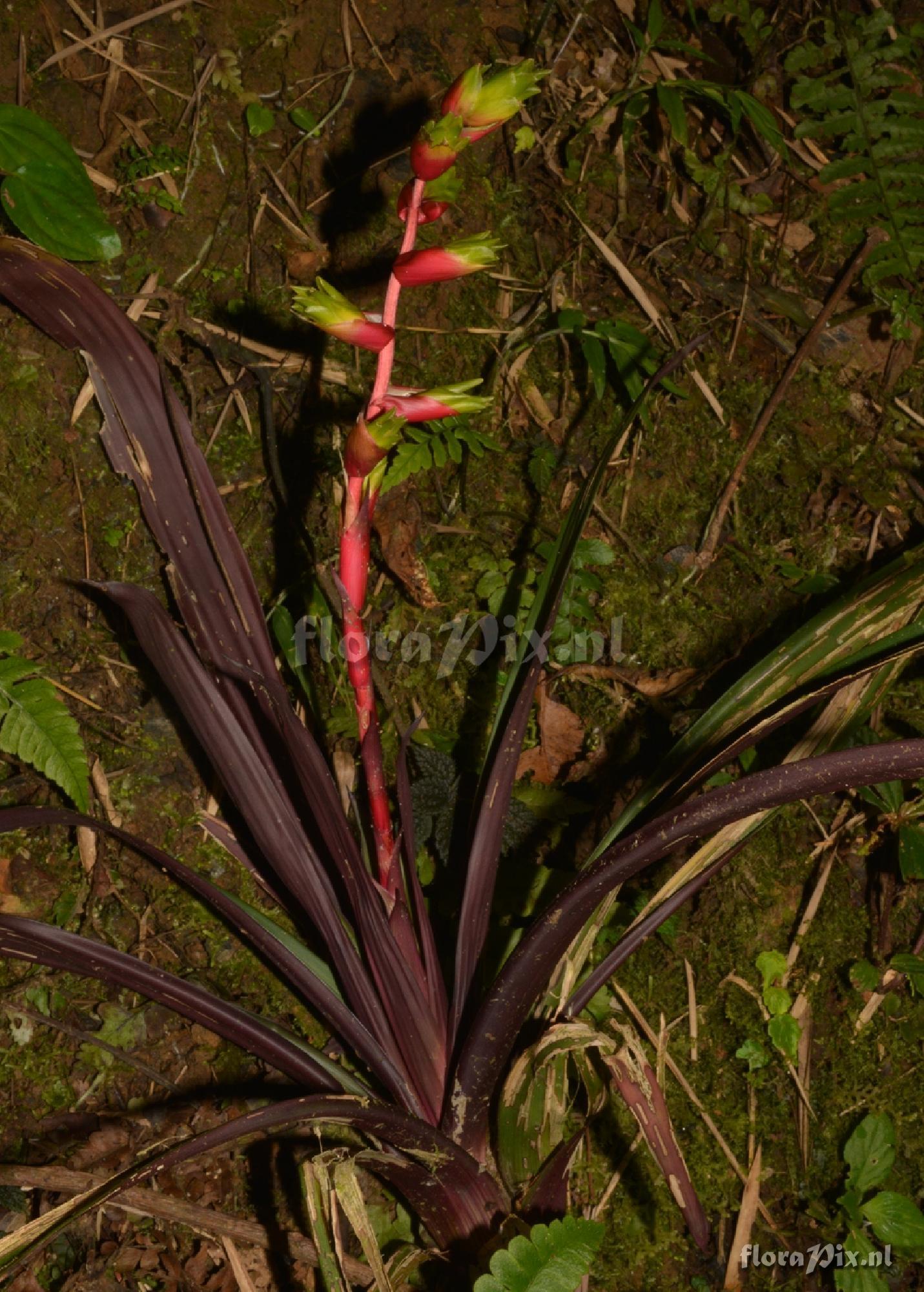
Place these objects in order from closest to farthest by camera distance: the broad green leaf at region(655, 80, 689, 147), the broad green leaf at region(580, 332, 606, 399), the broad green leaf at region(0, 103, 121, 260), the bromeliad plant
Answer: the bromeliad plant, the broad green leaf at region(0, 103, 121, 260), the broad green leaf at region(580, 332, 606, 399), the broad green leaf at region(655, 80, 689, 147)

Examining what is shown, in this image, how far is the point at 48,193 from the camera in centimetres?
166

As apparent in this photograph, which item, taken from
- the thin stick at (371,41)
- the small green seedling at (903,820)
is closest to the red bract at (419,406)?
the small green seedling at (903,820)

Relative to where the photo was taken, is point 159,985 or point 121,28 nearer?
point 159,985

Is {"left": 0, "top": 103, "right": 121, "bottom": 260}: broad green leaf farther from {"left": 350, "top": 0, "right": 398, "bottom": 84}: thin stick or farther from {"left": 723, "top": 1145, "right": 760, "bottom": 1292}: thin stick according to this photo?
{"left": 723, "top": 1145, "right": 760, "bottom": 1292}: thin stick

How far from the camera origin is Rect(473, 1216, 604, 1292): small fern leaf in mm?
1223

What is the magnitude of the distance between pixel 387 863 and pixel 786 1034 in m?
0.91

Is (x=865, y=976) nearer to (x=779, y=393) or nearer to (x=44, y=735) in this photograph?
(x=779, y=393)

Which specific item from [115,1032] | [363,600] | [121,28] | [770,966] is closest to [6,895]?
[115,1032]

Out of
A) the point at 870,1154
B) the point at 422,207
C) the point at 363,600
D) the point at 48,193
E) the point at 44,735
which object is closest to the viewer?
the point at 422,207

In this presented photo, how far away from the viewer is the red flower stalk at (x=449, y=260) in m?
1.11

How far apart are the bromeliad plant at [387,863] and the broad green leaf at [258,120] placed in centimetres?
63

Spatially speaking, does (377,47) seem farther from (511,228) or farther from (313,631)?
(313,631)

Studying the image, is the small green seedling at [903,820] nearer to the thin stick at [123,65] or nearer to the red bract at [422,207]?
the red bract at [422,207]

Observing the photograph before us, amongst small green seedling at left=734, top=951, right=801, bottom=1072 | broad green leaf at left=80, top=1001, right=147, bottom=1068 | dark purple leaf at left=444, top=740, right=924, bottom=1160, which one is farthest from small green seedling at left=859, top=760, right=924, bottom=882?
broad green leaf at left=80, top=1001, right=147, bottom=1068
